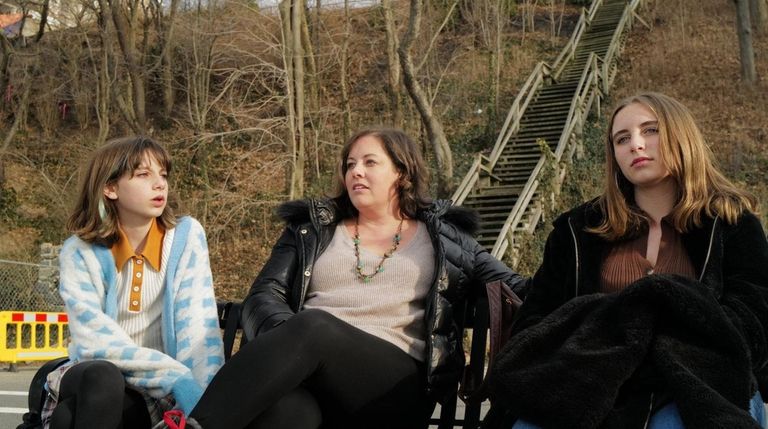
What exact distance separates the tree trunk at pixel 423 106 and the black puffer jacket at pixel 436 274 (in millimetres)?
12755

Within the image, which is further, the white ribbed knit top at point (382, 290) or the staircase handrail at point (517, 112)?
the staircase handrail at point (517, 112)

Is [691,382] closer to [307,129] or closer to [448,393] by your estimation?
[448,393]

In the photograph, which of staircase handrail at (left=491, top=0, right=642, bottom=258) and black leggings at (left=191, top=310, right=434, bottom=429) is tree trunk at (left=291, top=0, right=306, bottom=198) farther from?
black leggings at (left=191, top=310, right=434, bottom=429)

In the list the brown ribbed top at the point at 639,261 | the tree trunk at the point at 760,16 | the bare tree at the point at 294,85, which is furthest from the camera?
the tree trunk at the point at 760,16

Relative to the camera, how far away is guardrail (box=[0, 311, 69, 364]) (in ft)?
40.0

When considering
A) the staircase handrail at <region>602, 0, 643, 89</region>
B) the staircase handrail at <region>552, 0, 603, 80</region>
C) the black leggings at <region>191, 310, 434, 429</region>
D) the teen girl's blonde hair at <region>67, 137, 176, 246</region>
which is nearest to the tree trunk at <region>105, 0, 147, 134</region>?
the staircase handrail at <region>552, 0, 603, 80</region>

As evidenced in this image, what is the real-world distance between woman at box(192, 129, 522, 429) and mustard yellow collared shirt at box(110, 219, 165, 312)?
0.46m

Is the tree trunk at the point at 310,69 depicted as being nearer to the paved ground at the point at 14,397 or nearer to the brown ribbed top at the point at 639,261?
the paved ground at the point at 14,397

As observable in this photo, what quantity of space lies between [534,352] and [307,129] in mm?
20046

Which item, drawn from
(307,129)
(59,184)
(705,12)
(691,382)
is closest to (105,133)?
(59,184)

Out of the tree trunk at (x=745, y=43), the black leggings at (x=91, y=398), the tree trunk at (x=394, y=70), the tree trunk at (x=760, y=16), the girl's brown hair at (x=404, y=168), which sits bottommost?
the black leggings at (x=91, y=398)

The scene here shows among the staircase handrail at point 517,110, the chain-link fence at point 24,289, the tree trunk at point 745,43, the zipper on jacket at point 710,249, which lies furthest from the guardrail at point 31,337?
the tree trunk at point 745,43

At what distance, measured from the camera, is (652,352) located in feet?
9.47

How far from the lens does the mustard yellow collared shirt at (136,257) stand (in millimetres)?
3887
